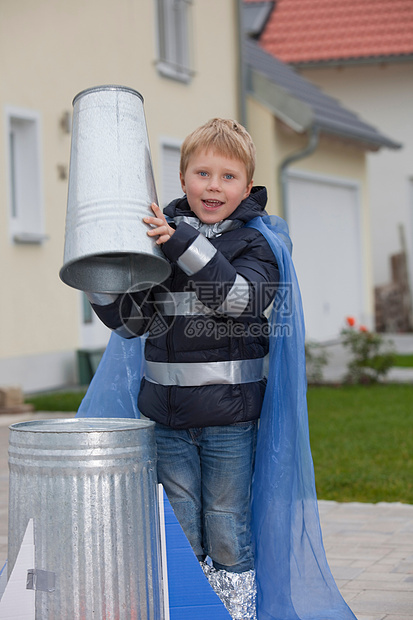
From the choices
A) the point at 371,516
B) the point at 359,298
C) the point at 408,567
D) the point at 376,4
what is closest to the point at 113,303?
the point at 408,567

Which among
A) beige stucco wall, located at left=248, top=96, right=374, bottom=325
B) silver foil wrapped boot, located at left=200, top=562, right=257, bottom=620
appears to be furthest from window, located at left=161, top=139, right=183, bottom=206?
silver foil wrapped boot, located at left=200, top=562, right=257, bottom=620

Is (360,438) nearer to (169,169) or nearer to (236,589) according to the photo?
(236,589)

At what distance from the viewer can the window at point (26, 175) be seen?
8.69 meters

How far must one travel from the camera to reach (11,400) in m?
7.64

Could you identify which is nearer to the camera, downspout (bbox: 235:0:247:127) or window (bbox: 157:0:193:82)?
window (bbox: 157:0:193:82)

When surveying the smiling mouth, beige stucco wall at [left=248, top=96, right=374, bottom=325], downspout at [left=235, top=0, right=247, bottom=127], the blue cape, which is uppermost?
downspout at [left=235, top=0, right=247, bottom=127]

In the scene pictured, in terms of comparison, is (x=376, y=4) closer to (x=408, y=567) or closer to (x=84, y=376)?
(x=84, y=376)

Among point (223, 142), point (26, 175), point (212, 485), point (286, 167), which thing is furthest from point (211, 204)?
point (286, 167)

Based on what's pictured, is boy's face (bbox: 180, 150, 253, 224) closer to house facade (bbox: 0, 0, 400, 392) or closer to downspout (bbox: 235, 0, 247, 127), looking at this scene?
house facade (bbox: 0, 0, 400, 392)

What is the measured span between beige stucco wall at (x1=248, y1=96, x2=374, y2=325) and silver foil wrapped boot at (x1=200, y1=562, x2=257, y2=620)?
930cm

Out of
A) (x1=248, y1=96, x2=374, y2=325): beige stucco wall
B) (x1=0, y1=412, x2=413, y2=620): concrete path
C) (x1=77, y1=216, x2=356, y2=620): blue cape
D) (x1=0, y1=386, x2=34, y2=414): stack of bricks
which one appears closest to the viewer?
(x1=77, y1=216, x2=356, y2=620): blue cape

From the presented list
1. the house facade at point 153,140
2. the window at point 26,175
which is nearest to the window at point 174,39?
the house facade at point 153,140

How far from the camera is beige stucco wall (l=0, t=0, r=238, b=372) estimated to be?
8.30 meters

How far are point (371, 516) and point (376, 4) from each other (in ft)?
50.6
